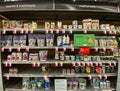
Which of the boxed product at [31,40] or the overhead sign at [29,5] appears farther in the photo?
the boxed product at [31,40]

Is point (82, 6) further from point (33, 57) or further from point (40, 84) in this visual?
point (40, 84)

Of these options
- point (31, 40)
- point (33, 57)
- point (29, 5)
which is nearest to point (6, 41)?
point (31, 40)

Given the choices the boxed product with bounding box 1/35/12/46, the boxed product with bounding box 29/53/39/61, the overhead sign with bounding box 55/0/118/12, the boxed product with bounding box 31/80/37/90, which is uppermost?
the overhead sign with bounding box 55/0/118/12

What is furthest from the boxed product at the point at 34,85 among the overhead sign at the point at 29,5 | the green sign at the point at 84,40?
the overhead sign at the point at 29,5

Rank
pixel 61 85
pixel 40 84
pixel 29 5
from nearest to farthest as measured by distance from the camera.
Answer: pixel 29 5
pixel 61 85
pixel 40 84

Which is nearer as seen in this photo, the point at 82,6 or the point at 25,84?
the point at 82,6

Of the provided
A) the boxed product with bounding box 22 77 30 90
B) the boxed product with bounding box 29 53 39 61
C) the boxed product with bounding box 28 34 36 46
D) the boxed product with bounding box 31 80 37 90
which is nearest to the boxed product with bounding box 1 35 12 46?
the boxed product with bounding box 28 34 36 46

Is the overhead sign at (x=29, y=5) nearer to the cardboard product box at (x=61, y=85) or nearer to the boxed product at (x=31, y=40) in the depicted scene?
the boxed product at (x=31, y=40)

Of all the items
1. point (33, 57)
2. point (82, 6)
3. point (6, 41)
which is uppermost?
point (82, 6)

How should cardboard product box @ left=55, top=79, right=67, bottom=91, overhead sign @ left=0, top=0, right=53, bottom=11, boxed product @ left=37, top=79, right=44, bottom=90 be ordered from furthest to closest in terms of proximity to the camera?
boxed product @ left=37, top=79, right=44, bottom=90
cardboard product box @ left=55, top=79, right=67, bottom=91
overhead sign @ left=0, top=0, right=53, bottom=11

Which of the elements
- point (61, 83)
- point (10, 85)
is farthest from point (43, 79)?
point (10, 85)

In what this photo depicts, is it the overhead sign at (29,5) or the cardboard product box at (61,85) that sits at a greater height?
the overhead sign at (29,5)

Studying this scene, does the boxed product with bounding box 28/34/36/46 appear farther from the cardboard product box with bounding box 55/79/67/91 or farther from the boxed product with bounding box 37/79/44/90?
the cardboard product box with bounding box 55/79/67/91

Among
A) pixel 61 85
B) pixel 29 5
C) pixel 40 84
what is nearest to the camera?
pixel 29 5
